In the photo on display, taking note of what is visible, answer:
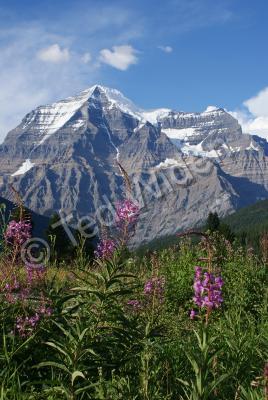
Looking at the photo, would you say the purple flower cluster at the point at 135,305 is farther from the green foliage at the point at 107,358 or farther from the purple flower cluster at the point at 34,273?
the purple flower cluster at the point at 34,273

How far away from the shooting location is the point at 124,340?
17.9 feet

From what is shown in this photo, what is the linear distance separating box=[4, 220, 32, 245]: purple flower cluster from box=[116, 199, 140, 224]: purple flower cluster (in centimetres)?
130

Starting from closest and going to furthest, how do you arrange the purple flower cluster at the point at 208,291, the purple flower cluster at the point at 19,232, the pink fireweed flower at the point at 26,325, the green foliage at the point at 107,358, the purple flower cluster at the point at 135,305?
the purple flower cluster at the point at 208,291 < the green foliage at the point at 107,358 < the pink fireweed flower at the point at 26,325 < the purple flower cluster at the point at 19,232 < the purple flower cluster at the point at 135,305

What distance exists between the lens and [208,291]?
441 cm

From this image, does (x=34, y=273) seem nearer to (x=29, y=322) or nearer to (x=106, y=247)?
Result: (x=29, y=322)

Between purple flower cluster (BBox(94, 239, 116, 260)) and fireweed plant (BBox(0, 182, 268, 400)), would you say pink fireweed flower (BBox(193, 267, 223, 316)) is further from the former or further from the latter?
purple flower cluster (BBox(94, 239, 116, 260))

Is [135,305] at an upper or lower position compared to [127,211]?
lower

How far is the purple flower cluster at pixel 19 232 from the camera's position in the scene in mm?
5965

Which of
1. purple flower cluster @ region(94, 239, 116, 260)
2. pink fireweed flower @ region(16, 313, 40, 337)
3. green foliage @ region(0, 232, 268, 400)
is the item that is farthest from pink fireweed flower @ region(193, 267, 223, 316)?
pink fireweed flower @ region(16, 313, 40, 337)

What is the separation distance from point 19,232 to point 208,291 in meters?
2.63

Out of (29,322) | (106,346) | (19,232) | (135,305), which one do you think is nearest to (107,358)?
(106,346)

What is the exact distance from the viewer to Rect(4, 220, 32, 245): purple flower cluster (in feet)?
19.6

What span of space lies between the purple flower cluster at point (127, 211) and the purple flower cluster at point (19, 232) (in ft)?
4.27

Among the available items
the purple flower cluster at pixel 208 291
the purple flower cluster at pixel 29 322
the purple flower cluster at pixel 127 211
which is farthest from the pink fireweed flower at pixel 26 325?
the purple flower cluster at pixel 208 291
